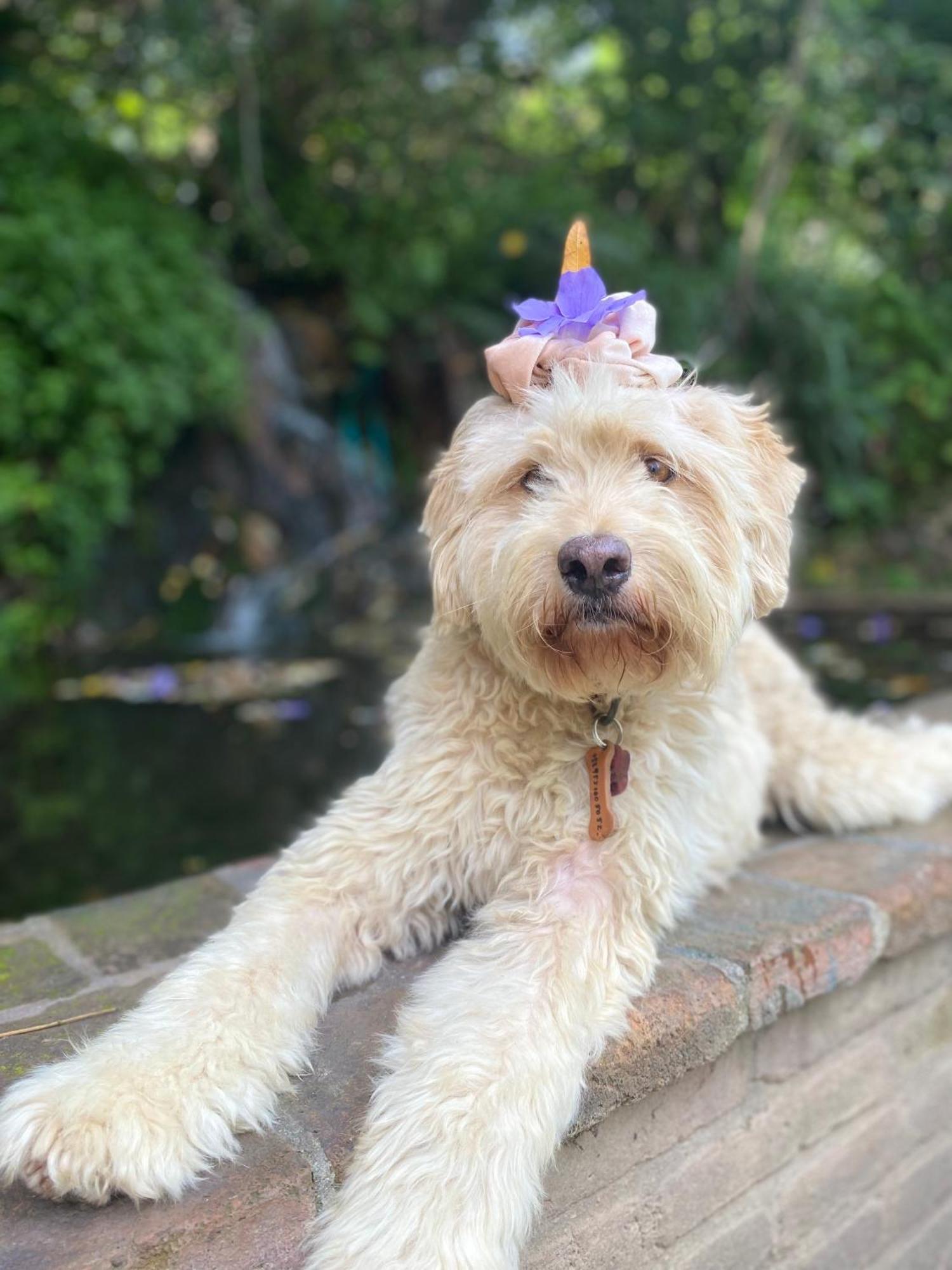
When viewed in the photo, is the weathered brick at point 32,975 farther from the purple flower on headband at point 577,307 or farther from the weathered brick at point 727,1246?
the purple flower on headband at point 577,307

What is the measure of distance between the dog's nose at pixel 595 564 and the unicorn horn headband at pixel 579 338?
40cm

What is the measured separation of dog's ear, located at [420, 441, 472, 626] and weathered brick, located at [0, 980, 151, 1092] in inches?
37.2

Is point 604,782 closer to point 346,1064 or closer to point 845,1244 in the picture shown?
point 346,1064

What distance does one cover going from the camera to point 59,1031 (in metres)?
1.84

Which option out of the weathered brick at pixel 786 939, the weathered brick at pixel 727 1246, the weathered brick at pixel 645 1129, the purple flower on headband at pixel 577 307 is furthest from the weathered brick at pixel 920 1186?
the purple flower on headband at pixel 577 307

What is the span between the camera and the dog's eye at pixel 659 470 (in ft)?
6.45

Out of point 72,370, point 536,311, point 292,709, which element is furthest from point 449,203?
point 536,311

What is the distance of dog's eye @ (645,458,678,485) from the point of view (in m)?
1.97

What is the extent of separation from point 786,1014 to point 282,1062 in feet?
3.48

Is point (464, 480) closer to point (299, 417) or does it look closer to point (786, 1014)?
point (786, 1014)

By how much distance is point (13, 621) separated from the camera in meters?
8.52

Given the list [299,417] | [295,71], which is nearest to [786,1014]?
[299,417]

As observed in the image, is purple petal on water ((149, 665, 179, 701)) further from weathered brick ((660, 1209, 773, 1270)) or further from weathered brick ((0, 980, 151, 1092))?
weathered brick ((660, 1209, 773, 1270))

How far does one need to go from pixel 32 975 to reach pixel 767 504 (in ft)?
5.76
